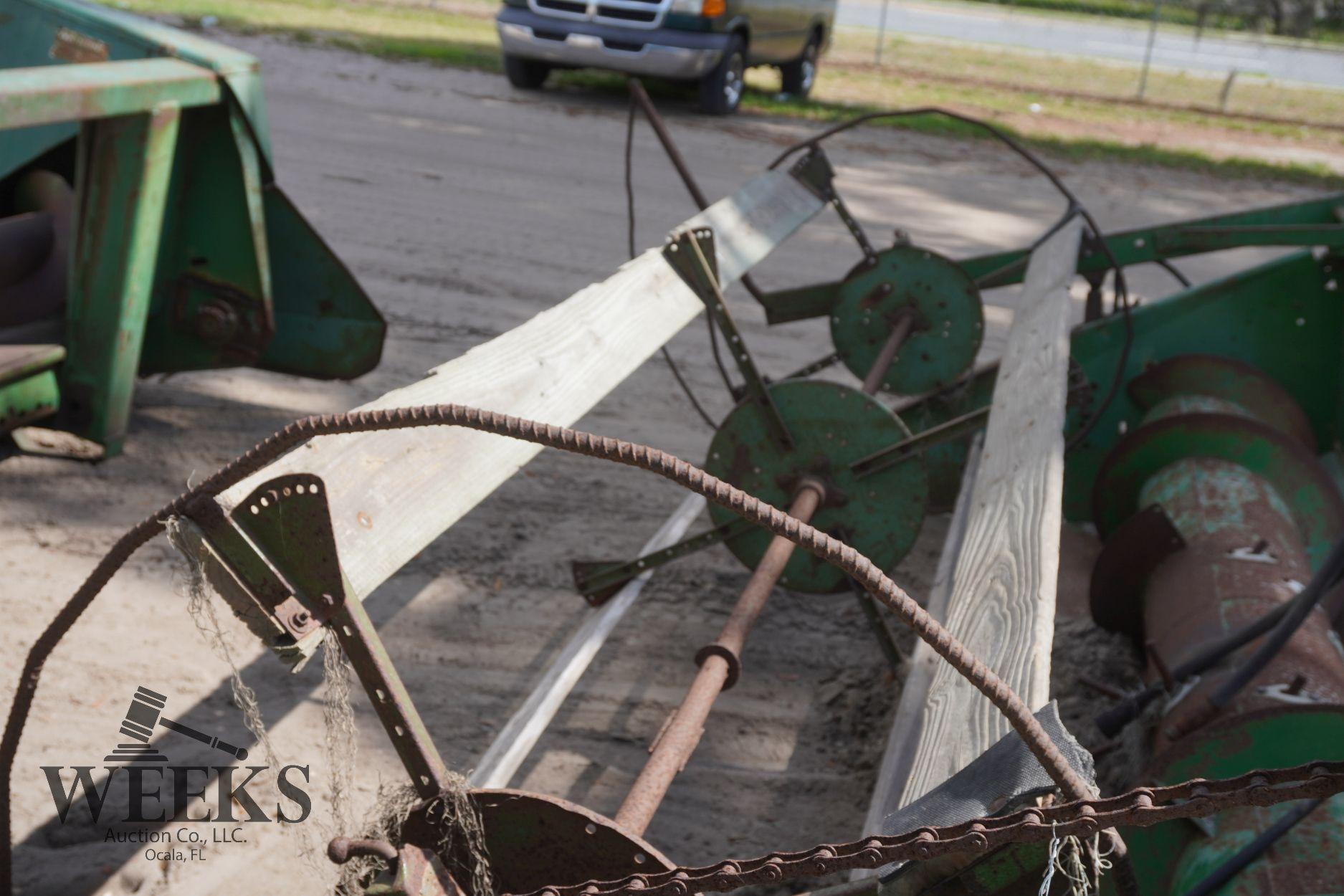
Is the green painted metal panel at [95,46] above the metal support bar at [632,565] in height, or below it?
above

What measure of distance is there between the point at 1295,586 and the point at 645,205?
5850 mm

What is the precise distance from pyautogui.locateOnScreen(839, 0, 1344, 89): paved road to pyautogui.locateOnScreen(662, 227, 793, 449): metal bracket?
63.0 feet

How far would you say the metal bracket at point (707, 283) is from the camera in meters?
3.16

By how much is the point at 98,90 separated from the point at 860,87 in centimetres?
1212

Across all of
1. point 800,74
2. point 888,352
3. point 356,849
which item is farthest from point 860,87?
point 356,849

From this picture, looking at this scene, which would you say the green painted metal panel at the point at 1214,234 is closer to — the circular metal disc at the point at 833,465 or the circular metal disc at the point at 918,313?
the circular metal disc at the point at 918,313

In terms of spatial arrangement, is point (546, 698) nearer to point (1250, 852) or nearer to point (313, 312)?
point (1250, 852)

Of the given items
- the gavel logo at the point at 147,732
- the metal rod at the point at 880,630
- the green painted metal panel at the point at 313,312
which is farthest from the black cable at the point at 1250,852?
the green painted metal panel at the point at 313,312

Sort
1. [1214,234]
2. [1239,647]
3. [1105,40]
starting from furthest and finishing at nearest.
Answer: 1. [1105,40]
2. [1214,234]
3. [1239,647]

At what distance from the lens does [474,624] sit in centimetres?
362

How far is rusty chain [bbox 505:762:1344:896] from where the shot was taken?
1.27 meters

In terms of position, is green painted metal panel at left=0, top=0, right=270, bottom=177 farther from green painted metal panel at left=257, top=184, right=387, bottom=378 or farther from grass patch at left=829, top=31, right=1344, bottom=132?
grass patch at left=829, top=31, right=1344, bottom=132

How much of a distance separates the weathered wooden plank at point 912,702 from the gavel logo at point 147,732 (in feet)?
4.91

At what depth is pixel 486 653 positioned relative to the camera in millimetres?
3486
